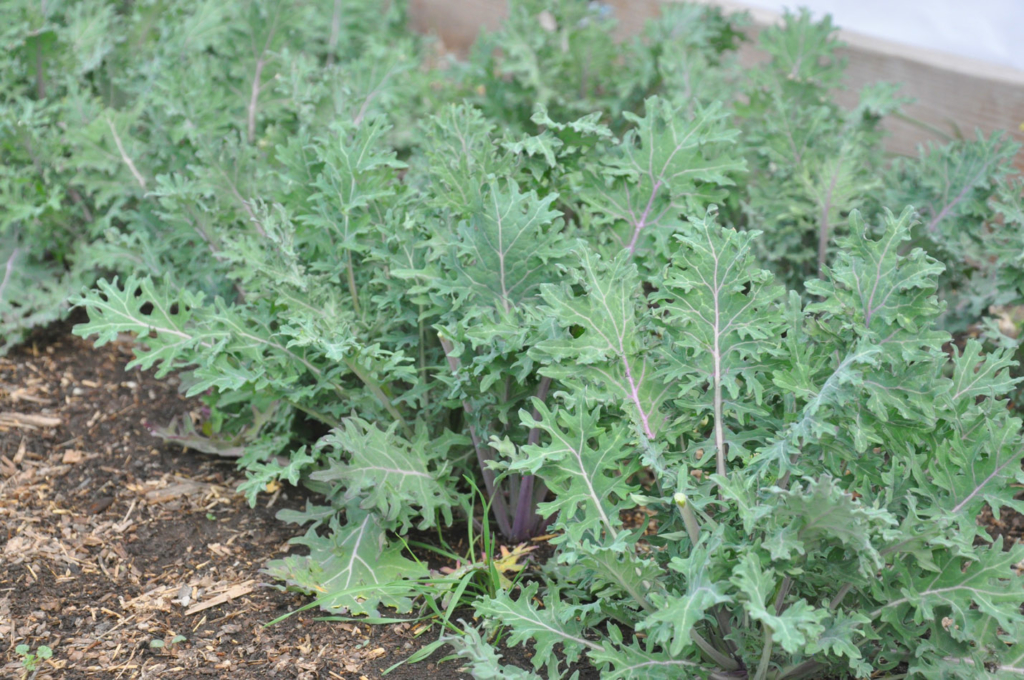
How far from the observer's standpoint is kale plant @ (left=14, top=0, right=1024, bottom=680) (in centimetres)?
193

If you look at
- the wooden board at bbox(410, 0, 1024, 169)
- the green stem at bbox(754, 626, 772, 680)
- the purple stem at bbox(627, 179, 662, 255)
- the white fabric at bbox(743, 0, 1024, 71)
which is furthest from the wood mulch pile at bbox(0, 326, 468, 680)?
the white fabric at bbox(743, 0, 1024, 71)

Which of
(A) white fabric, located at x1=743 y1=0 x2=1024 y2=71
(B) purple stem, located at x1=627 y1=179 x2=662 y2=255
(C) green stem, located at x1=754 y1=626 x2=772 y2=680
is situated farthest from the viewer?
(A) white fabric, located at x1=743 y1=0 x2=1024 y2=71

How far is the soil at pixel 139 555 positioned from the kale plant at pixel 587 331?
101 mm

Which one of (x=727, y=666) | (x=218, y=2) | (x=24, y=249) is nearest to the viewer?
(x=727, y=666)

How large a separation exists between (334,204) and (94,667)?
131cm

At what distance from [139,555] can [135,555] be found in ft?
0.03

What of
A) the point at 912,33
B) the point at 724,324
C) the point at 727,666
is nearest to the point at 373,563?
the point at 727,666

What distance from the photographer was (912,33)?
434 cm

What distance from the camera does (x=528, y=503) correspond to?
2.56 m

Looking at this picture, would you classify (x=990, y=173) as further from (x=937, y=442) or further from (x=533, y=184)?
(x=533, y=184)

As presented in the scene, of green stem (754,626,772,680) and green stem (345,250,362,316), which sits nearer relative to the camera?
green stem (754,626,772,680)

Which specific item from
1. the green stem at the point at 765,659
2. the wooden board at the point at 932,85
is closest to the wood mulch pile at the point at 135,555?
the green stem at the point at 765,659

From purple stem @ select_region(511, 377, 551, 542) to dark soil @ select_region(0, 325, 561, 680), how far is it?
1.38 feet

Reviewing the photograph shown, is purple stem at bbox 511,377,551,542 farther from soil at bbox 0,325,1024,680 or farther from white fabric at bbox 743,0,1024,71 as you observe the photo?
white fabric at bbox 743,0,1024,71
